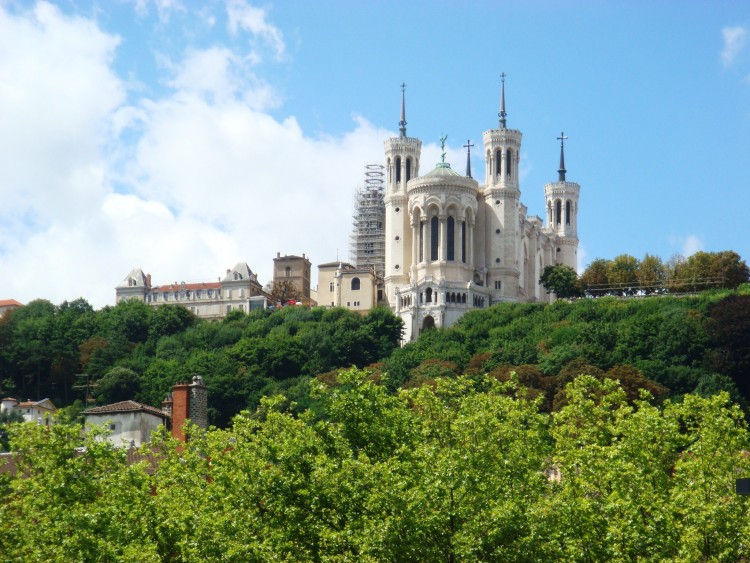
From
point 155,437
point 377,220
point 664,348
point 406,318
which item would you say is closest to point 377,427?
point 155,437

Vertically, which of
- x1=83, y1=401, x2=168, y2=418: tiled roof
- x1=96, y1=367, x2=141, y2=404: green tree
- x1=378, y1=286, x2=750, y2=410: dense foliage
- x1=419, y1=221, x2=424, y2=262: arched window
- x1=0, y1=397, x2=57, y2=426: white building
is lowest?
x1=83, y1=401, x2=168, y2=418: tiled roof

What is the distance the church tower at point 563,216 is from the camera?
15750cm

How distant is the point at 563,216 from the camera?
158875 mm

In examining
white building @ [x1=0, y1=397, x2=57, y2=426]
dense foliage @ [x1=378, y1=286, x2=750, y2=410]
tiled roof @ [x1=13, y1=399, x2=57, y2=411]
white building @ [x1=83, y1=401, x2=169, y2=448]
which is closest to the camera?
white building @ [x1=83, y1=401, x2=169, y2=448]

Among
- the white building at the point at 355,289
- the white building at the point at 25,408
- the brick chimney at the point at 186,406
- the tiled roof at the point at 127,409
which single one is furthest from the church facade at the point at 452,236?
the brick chimney at the point at 186,406

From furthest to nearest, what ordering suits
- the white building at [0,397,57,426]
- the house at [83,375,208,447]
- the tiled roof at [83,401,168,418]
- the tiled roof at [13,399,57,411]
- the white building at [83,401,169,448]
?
the tiled roof at [13,399,57,411], the white building at [0,397,57,426], the tiled roof at [83,401,168,418], the white building at [83,401,169,448], the house at [83,375,208,447]

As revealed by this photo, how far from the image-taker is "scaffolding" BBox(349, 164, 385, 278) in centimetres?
16012

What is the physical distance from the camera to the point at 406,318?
438 feet

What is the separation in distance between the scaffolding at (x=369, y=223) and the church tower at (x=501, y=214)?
20506 mm

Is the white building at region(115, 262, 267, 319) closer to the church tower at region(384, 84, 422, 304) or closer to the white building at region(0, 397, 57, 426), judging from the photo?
the church tower at region(384, 84, 422, 304)

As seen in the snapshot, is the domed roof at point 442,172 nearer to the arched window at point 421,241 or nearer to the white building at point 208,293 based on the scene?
the arched window at point 421,241

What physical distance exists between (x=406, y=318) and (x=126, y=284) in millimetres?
43677

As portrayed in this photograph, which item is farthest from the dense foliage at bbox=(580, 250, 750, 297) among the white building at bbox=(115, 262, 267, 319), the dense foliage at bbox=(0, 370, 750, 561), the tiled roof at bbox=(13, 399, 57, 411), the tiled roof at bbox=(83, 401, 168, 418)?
the dense foliage at bbox=(0, 370, 750, 561)

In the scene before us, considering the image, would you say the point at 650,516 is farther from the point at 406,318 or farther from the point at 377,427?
the point at 406,318
